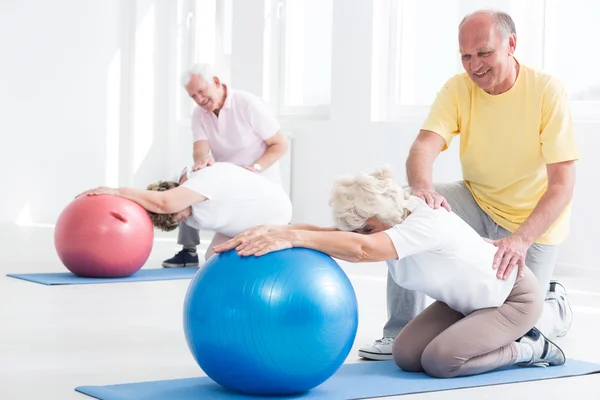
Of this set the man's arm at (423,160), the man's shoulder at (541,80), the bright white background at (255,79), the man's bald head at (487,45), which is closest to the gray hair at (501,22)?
the man's bald head at (487,45)

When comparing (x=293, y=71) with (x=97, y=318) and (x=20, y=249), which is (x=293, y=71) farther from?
(x=97, y=318)

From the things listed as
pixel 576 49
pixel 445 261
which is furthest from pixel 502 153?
pixel 576 49

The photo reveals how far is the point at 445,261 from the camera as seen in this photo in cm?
282

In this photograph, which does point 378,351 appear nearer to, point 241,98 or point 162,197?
point 162,197

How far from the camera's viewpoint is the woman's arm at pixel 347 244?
2.59 meters

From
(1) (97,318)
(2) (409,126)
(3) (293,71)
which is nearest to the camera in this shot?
(1) (97,318)

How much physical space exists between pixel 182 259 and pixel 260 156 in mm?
816

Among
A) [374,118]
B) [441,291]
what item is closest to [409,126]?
[374,118]

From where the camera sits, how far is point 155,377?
2.91 metres

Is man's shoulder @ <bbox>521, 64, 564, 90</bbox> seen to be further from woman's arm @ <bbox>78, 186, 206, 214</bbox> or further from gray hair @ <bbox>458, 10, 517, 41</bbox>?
woman's arm @ <bbox>78, 186, 206, 214</bbox>

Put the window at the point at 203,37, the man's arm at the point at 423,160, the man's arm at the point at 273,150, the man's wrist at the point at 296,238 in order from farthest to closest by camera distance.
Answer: the window at the point at 203,37 → the man's arm at the point at 273,150 → the man's arm at the point at 423,160 → the man's wrist at the point at 296,238

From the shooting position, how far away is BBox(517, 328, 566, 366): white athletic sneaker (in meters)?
3.09

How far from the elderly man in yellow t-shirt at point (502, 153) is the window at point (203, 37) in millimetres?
5884

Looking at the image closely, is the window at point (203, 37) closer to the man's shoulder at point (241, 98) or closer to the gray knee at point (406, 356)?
the man's shoulder at point (241, 98)
